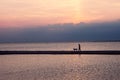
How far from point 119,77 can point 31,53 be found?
1259 inches

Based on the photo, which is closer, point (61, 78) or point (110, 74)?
point (61, 78)

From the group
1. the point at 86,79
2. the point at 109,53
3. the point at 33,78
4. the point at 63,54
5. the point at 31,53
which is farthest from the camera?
the point at 31,53

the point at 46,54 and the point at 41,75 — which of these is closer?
the point at 41,75

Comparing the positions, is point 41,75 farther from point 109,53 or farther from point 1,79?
point 109,53

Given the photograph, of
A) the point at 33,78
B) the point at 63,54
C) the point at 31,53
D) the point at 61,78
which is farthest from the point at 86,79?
the point at 31,53

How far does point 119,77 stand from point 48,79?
4.57 metres

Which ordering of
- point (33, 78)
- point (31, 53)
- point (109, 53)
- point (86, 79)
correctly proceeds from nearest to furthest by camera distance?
point (86, 79)
point (33, 78)
point (109, 53)
point (31, 53)

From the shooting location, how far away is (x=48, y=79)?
71.1 feet

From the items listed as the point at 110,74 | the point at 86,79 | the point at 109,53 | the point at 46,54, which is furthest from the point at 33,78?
the point at 46,54

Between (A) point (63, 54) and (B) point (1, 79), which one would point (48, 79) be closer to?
(B) point (1, 79)

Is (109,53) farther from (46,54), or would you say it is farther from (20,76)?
(20,76)

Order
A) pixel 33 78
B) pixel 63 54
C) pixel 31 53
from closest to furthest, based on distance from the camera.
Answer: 1. pixel 33 78
2. pixel 63 54
3. pixel 31 53

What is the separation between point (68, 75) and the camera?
77.2 feet

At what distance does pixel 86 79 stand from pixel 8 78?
5.35 m
